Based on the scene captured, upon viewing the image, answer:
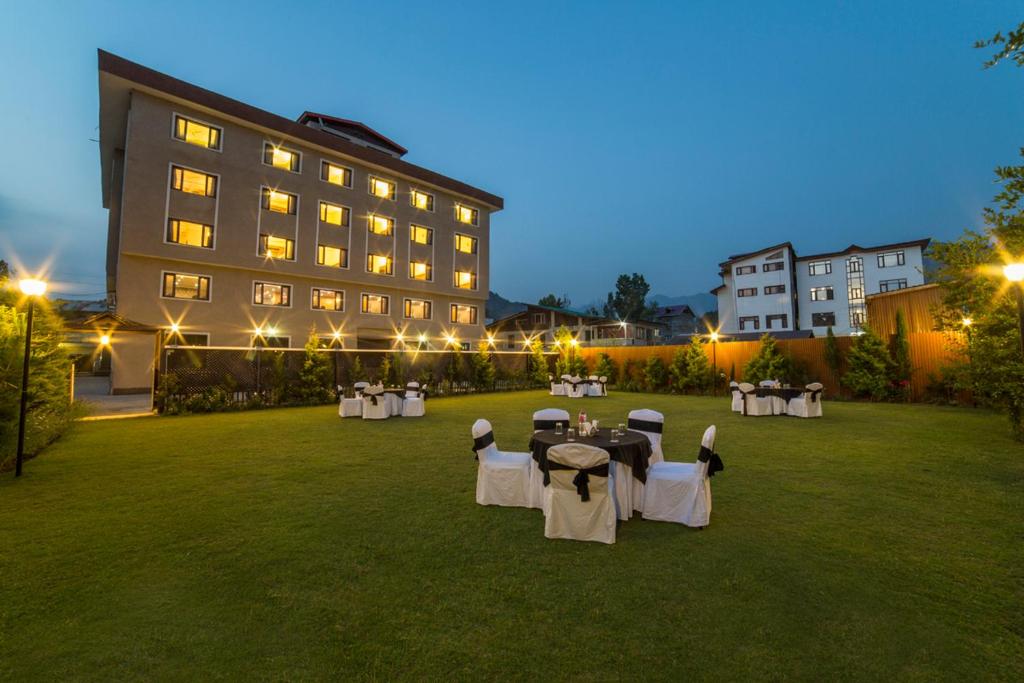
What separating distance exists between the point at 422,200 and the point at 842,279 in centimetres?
3675

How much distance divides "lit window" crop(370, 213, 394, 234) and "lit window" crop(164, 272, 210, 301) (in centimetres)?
927

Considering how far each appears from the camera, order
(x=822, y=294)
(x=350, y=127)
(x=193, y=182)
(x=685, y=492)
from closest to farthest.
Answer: (x=685, y=492) < (x=193, y=182) < (x=350, y=127) < (x=822, y=294)

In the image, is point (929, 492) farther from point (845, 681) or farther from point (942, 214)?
point (942, 214)

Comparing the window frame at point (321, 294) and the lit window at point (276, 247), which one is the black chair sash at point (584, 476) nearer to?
the lit window at point (276, 247)

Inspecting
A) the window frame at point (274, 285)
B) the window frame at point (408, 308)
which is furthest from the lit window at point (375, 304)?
the window frame at point (274, 285)

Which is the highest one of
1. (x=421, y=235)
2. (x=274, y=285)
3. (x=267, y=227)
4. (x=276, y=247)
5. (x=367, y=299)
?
(x=421, y=235)

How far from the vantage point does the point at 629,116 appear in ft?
387

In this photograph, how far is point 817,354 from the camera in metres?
17.2

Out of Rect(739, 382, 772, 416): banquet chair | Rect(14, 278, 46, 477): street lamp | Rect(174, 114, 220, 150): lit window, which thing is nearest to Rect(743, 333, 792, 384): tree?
Rect(739, 382, 772, 416): banquet chair

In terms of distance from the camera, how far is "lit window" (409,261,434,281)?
91.8 ft

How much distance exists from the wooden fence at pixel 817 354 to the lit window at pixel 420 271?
42.7ft

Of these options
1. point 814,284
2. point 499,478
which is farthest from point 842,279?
point 499,478

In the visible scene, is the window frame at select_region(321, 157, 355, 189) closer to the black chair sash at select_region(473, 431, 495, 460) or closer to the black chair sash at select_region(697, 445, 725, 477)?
the black chair sash at select_region(473, 431, 495, 460)

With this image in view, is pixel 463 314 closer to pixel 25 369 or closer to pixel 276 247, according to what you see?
pixel 276 247
